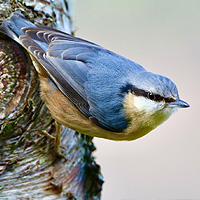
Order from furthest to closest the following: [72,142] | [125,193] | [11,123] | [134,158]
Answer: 1. [134,158]
2. [125,193]
3. [72,142]
4. [11,123]

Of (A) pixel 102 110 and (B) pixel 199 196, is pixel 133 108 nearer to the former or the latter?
(A) pixel 102 110

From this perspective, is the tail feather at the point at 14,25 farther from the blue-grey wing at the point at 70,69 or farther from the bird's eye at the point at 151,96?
the bird's eye at the point at 151,96

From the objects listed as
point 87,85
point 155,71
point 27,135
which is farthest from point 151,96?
point 155,71

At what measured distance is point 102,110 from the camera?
269 centimetres

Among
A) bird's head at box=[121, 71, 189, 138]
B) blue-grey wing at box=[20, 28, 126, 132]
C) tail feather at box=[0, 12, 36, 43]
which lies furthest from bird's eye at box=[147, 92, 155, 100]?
tail feather at box=[0, 12, 36, 43]

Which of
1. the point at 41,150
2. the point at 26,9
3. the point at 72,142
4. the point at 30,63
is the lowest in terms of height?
the point at 41,150

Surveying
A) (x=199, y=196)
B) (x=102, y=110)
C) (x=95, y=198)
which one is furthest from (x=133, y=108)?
(x=199, y=196)

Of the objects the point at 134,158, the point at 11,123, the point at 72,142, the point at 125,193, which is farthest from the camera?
the point at 134,158

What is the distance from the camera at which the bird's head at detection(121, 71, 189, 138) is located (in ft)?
8.07

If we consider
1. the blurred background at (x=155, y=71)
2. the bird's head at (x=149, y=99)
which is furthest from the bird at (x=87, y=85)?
the blurred background at (x=155, y=71)

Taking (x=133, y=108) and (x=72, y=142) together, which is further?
(x=72, y=142)

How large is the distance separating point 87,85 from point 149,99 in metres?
0.48

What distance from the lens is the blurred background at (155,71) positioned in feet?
16.7

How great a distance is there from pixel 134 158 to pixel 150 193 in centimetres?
56
